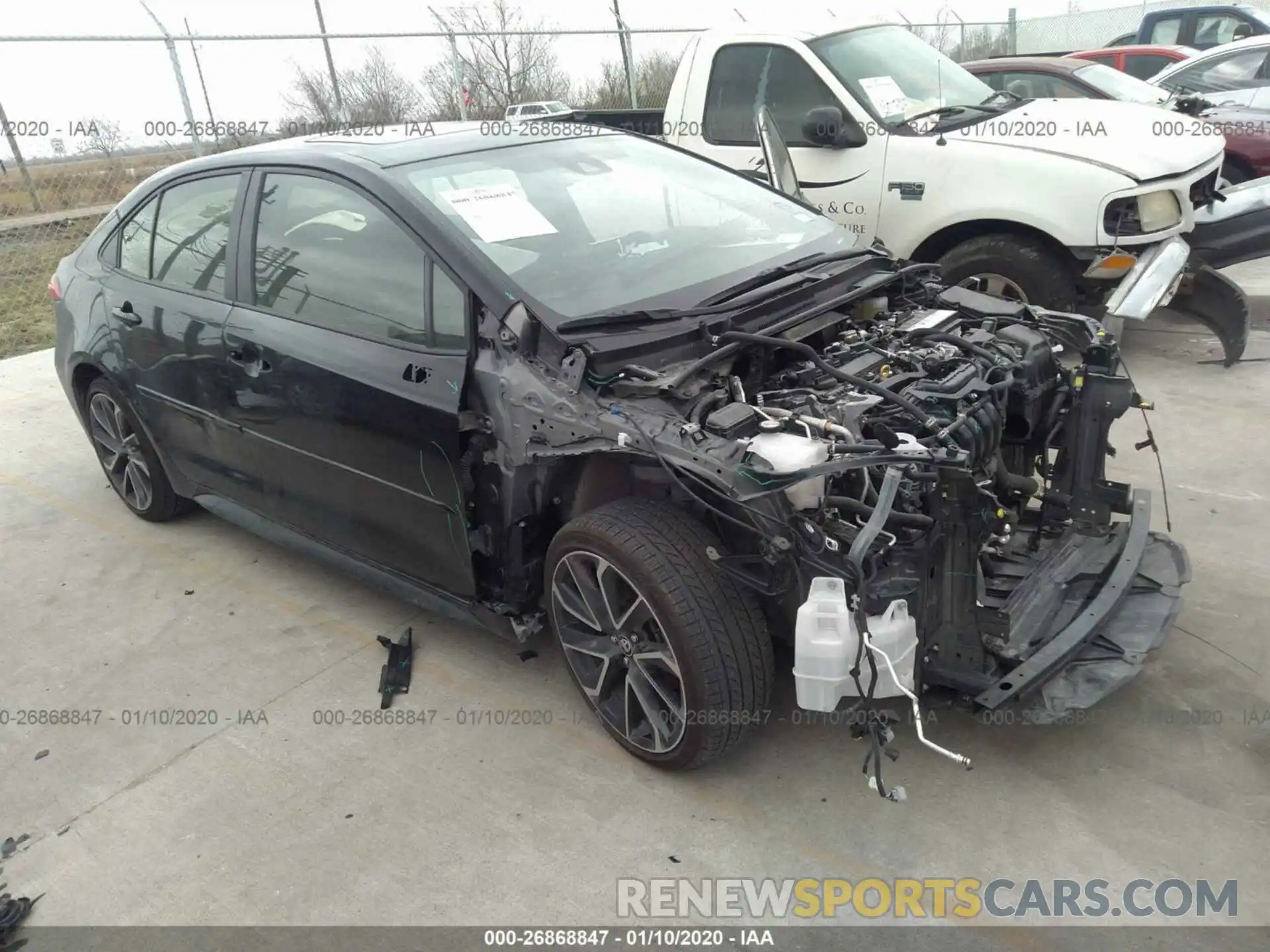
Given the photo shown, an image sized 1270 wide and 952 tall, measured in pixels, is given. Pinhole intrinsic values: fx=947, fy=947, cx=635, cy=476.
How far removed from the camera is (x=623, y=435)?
2525 millimetres

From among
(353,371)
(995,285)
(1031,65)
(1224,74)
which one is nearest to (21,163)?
(353,371)

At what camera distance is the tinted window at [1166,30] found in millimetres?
12969

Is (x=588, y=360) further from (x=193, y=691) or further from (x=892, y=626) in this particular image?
(x=193, y=691)

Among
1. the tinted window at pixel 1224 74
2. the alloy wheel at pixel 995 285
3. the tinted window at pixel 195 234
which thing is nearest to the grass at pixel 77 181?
the tinted window at pixel 195 234

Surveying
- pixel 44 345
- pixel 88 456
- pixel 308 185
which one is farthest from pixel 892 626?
pixel 44 345

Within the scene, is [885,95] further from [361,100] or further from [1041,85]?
[361,100]

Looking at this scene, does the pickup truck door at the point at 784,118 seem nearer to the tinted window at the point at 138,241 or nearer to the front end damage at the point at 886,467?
the front end damage at the point at 886,467

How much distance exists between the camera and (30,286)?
1016cm

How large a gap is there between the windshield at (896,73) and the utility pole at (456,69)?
19.5 ft

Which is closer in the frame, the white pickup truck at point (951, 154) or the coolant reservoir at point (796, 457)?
the coolant reservoir at point (796, 457)

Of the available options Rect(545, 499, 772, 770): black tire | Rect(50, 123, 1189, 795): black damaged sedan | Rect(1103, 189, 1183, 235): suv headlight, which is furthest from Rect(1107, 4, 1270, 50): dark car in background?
Rect(545, 499, 772, 770): black tire

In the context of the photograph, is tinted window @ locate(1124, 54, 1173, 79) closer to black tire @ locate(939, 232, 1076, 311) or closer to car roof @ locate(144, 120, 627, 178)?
black tire @ locate(939, 232, 1076, 311)

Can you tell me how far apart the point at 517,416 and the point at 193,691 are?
5.51ft

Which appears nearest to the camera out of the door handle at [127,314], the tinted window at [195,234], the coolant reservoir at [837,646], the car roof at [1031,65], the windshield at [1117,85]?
the coolant reservoir at [837,646]
